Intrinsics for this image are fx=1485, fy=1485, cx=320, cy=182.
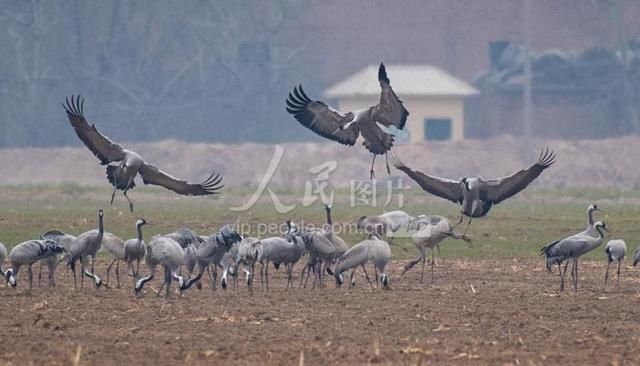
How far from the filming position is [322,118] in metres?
19.2

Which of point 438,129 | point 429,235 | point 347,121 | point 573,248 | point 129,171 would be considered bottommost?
point 573,248

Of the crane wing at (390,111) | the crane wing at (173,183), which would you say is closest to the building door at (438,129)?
the crane wing at (390,111)

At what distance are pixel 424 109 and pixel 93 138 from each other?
32513 mm

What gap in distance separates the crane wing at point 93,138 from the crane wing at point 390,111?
10.7ft

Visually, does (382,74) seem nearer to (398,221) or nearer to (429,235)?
(429,235)

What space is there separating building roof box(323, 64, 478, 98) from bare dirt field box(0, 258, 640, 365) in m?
30.8

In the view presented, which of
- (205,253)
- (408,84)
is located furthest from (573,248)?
(408,84)

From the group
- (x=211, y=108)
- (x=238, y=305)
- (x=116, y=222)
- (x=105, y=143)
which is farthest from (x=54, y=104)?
(x=238, y=305)

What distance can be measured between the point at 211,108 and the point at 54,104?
5715 mm

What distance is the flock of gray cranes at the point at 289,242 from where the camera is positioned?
1636 centimetres

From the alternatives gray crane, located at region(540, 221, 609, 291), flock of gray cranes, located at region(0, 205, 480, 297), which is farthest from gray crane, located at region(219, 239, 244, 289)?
gray crane, located at region(540, 221, 609, 291)

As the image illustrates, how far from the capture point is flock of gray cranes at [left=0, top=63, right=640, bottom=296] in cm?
1636

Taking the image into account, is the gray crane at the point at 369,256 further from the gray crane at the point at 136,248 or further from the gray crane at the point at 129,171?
the gray crane at the point at 136,248

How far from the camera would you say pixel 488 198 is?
19.1 metres
